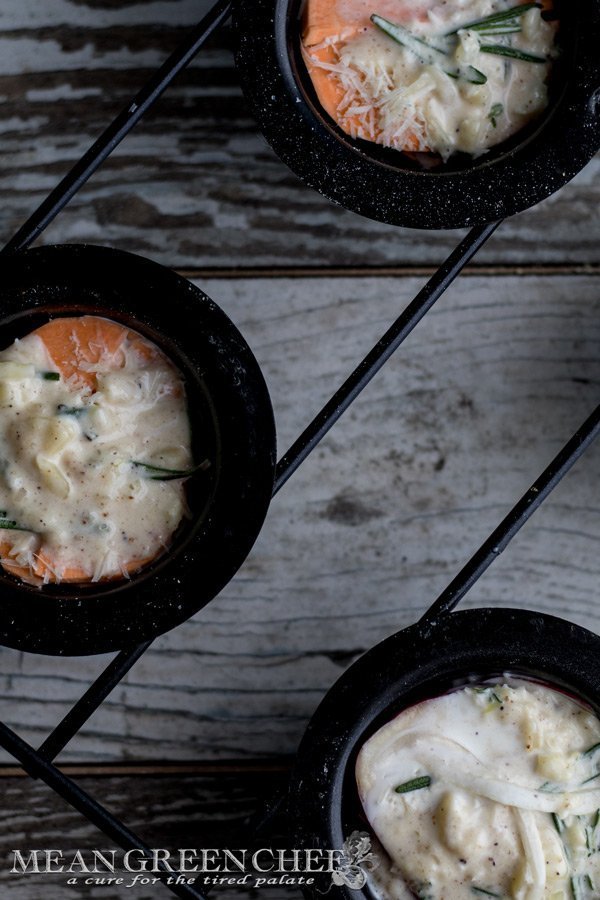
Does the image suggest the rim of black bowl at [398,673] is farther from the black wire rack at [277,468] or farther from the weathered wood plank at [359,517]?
the weathered wood plank at [359,517]

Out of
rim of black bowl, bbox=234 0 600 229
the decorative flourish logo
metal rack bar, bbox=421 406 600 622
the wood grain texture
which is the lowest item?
the decorative flourish logo

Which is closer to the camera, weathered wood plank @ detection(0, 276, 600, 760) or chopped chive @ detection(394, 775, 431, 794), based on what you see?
chopped chive @ detection(394, 775, 431, 794)

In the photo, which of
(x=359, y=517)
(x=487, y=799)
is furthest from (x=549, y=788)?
(x=359, y=517)

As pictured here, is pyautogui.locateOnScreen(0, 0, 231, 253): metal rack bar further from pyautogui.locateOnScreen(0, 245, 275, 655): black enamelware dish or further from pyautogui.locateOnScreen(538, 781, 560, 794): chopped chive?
pyautogui.locateOnScreen(538, 781, 560, 794): chopped chive

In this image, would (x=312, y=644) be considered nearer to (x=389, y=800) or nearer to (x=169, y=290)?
(x=389, y=800)

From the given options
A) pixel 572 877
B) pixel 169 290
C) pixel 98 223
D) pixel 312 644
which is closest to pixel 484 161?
pixel 169 290

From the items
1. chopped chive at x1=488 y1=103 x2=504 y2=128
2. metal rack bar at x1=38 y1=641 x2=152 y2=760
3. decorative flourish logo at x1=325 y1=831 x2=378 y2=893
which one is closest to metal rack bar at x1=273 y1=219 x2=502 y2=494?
chopped chive at x1=488 y1=103 x2=504 y2=128

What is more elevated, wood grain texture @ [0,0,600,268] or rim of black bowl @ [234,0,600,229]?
wood grain texture @ [0,0,600,268]

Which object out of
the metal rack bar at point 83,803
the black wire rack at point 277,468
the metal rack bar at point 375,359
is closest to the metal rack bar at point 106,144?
the black wire rack at point 277,468
